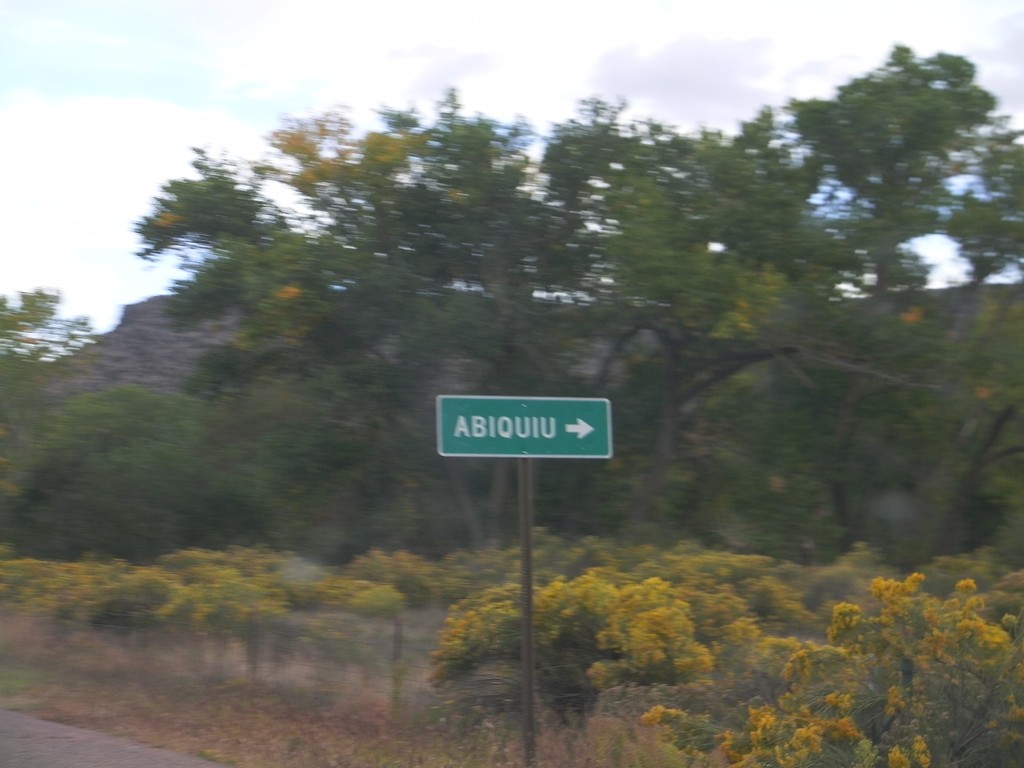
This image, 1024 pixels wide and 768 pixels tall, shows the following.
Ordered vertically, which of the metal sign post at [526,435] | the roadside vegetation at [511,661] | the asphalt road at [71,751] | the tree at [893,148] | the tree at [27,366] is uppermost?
the tree at [893,148]

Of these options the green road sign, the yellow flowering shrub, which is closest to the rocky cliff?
the yellow flowering shrub

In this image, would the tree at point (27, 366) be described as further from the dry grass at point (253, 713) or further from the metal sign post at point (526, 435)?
the metal sign post at point (526, 435)

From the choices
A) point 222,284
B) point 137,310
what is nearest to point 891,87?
point 222,284

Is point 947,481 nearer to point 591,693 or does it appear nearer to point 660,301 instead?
point 660,301

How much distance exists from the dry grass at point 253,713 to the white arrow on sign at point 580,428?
176 centimetres

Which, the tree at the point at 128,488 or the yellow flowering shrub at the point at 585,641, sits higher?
the tree at the point at 128,488

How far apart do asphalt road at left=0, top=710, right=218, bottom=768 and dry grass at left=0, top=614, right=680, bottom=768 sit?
0.22 meters

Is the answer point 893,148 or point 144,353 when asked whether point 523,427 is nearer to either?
point 893,148

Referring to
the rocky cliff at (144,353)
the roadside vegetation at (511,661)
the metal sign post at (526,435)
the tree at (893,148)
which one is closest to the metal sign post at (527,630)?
the metal sign post at (526,435)

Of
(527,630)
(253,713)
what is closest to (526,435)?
(527,630)

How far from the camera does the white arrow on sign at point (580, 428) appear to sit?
654 centimetres

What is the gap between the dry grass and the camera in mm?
6684

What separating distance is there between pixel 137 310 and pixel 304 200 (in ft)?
46.9

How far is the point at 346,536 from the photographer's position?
1678 cm
